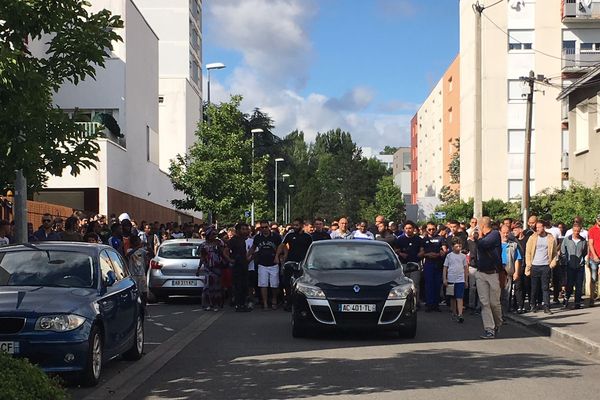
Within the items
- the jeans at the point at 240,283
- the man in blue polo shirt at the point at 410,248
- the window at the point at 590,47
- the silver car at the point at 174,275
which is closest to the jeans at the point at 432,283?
the man in blue polo shirt at the point at 410,248

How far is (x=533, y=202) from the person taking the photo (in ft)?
142

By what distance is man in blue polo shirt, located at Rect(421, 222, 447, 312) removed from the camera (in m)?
20.4

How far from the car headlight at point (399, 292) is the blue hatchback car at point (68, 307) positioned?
398 centimetres

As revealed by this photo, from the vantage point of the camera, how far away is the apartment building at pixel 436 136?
78.3m

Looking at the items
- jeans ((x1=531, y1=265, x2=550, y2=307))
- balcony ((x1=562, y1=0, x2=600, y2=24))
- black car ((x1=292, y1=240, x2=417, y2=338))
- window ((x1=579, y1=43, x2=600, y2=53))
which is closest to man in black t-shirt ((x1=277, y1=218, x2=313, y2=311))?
jeans ((x1=531, y1=265, x2=550, y2=307))

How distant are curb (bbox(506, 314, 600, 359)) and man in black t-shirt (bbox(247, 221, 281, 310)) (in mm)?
5632

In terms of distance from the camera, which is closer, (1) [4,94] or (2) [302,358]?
(1) [4,94]

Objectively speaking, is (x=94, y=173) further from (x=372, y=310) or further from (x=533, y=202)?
(x=372, y=310)

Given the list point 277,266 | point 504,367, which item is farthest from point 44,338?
point 277,266

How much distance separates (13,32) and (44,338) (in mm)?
3184

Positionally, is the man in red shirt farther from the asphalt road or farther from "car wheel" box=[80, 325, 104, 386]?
"car wheel" box=[80, 325, 104, 386]

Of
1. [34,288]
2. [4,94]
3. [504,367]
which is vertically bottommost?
[504,367]

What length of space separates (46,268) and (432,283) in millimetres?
11092

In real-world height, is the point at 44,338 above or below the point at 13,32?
below
